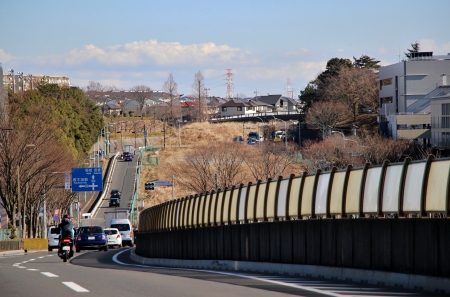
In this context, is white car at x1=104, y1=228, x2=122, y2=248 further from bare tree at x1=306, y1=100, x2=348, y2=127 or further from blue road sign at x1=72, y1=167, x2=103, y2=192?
bare tree at x1=306, y1=100, x2=348, y2=127

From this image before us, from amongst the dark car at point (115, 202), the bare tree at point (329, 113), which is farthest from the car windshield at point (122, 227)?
the bare tree at point (329, 113)

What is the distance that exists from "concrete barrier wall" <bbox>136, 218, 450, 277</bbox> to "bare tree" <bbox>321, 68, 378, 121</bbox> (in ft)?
356

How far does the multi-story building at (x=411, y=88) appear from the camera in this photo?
98625mm

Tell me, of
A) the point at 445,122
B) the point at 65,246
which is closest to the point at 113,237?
the point at 65,246

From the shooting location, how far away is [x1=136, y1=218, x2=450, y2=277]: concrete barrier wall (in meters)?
12.2

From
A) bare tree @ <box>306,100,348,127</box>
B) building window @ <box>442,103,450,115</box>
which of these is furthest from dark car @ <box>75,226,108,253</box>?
bare tree @ <box>306,100,348,127</box>

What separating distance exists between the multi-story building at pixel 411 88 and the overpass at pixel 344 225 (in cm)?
7609

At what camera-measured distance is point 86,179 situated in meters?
72.2

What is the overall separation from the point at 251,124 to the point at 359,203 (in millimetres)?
157655

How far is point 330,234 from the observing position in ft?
51.9

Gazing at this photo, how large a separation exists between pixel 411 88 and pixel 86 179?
55279mm

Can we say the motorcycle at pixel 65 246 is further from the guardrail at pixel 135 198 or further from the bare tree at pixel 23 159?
the guardrail at pixel 135 198

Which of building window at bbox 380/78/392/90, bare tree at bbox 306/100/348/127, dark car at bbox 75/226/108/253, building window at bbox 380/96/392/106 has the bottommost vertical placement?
dark car at bbox 75/226/108/253

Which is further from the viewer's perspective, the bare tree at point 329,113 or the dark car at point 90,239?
the bare tree at point 329,113
